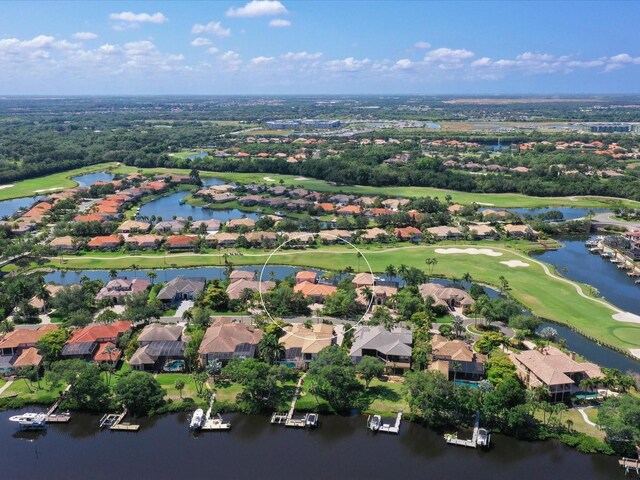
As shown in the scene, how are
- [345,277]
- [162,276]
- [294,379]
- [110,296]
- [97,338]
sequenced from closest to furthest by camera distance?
[294,379] < [97,338] < [110,296] < [345,277] < [162,276]

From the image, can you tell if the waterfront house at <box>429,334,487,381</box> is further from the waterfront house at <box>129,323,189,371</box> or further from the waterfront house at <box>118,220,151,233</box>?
the waterfront house at <box>118,220,151,233</box>

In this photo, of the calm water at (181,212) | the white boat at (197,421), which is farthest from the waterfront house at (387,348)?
the calm water at (181,212)

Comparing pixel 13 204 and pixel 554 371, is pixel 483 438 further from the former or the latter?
pixel 13 204

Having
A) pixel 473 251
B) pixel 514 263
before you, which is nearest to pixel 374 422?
pixel 514 263

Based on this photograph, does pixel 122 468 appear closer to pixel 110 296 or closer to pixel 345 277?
pixel 110 296

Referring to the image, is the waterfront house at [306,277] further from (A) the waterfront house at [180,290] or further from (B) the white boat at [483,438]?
(B) the white boat at [483,438]

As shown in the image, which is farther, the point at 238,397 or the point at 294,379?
the point at 294,379

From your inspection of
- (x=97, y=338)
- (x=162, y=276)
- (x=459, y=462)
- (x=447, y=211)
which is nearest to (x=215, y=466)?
(x=459, y=462)
